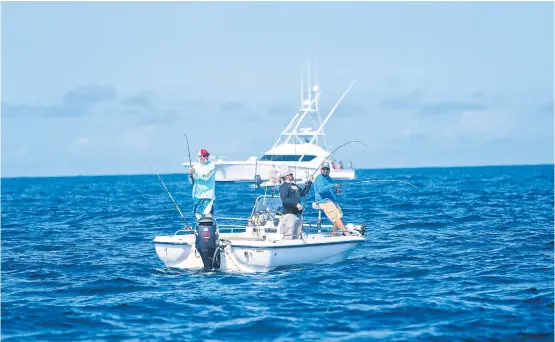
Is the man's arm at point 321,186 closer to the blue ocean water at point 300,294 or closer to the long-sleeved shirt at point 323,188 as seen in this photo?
the long-sleeved shirt at point 323,188

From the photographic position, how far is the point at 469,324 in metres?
11.6

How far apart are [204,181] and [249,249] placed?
2143mm

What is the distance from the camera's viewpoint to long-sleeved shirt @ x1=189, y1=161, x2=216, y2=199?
16531mm

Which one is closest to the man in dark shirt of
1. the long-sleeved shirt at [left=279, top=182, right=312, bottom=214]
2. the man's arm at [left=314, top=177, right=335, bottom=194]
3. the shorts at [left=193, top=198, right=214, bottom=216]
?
the long-sleeved shirt at [left=279, top=182, right=312, bottom=214]

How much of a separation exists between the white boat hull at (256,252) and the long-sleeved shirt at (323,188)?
3.87 feet

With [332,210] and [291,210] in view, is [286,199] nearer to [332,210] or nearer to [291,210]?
[291,210]

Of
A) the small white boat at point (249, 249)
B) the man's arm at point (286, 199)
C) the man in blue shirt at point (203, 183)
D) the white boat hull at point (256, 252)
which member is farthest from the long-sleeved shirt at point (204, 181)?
the man's arm at point (286, 199)

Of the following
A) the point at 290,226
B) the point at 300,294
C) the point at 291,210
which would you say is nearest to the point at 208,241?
the point at 290,226

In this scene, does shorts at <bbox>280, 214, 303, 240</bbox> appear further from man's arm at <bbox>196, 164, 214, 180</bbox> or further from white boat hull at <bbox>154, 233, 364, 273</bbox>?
man's arm at <bbox>196, 164, 214, 180</bbox>

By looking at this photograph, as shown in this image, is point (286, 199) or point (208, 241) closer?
point (208, 241)

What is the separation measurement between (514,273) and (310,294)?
474 centimetres

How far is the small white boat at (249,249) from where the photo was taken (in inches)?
597

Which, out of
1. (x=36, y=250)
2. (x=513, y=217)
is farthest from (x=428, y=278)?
(x=513, y=217)

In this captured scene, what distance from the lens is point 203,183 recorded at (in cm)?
1661
